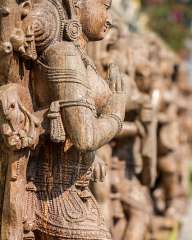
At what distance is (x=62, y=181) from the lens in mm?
4477

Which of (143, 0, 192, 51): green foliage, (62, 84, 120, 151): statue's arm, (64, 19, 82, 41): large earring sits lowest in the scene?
(62, 84, 120, 151): statue's arm

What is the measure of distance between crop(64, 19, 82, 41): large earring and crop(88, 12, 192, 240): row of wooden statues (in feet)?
5.80

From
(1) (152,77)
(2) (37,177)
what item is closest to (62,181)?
(2) (37,177)

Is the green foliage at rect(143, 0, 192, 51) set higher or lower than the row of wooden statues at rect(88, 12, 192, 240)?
higher

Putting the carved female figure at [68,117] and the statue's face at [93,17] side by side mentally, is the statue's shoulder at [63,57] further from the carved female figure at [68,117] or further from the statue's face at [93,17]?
the statue's face at [93,17]

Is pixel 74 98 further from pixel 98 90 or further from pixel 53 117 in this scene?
pixel 98 90

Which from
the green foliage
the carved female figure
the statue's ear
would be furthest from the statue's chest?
the green foliage

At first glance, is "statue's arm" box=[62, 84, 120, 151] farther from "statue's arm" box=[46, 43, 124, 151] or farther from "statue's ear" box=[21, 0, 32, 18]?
"statue's ear" box=[21, 0, 32, 18]

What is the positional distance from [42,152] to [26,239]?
0.53 m

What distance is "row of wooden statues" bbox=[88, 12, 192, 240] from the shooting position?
742 cm

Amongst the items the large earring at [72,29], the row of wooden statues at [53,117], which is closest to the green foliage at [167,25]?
the row of wooden statues at [53,117]

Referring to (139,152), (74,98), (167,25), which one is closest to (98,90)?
(74,98)

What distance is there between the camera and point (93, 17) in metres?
4.59

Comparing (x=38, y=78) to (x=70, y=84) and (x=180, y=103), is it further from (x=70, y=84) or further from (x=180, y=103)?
(x=180, y=103)
